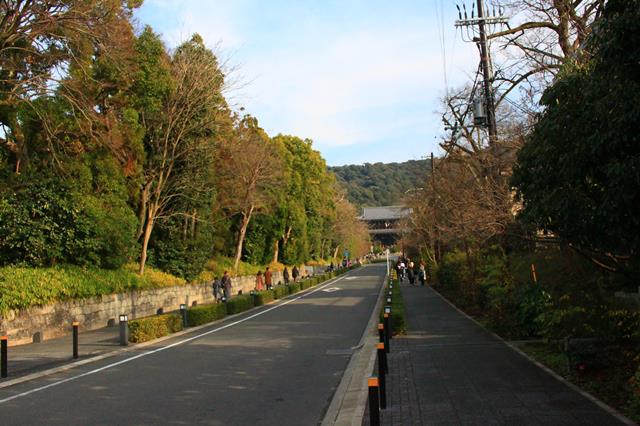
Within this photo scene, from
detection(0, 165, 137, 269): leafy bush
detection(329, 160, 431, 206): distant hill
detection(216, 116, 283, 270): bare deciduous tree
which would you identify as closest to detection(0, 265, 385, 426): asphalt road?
detection(0, 165, 137, 269): leafy bush

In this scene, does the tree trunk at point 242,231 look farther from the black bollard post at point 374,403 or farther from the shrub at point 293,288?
the black bollard post at point 374,403

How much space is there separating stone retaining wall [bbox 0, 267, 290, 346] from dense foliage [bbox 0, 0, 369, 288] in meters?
0.75

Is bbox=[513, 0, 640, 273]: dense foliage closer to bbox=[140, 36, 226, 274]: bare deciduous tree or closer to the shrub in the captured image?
bbox=[140, 36, 226, 274]: bare deciduous tree

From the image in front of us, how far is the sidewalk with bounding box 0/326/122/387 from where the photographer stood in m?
12.3

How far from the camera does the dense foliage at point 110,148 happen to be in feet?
55.1

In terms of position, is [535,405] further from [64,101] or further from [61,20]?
[64,101]

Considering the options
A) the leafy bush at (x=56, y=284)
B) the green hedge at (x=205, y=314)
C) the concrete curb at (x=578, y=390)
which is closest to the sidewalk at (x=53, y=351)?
the leafy bush at (x=56, y=284)

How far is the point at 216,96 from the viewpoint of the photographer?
2656 centimetres

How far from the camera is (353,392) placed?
8.86 meters

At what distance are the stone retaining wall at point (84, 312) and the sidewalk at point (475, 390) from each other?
34.7 ft

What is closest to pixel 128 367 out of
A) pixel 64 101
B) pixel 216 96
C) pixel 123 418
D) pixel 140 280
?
pixel 123 418

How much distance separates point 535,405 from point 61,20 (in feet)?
46.1

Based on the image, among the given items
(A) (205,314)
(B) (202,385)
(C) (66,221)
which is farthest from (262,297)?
(B) (202,385)

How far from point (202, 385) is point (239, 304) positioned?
52.5 feet
